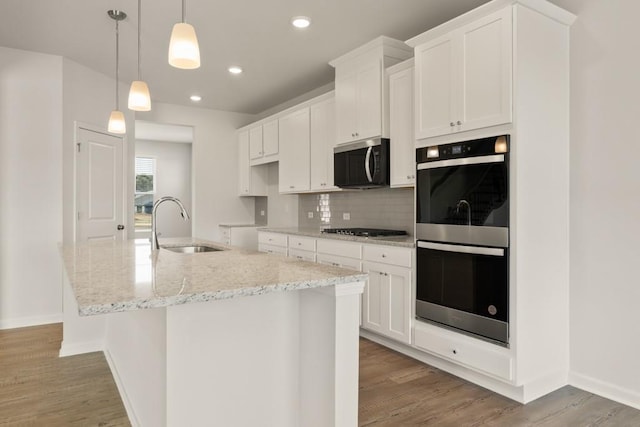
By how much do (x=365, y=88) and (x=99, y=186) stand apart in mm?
3323

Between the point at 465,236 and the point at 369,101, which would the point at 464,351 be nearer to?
the point at 465,236

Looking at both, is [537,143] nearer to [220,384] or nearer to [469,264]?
[469,264]

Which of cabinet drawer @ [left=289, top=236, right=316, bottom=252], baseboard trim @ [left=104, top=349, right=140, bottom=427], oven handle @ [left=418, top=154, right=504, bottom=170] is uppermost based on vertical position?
oven handle @ [left=418, top=154, right=504, bottom=170]

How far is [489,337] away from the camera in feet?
8.17

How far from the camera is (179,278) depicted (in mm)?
1570

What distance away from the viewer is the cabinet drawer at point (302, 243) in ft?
13.5

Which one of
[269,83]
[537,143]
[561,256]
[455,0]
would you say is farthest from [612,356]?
[269,83]

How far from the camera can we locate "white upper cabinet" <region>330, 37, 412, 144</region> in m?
3.56

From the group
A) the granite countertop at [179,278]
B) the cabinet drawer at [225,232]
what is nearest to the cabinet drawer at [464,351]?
the granite countertop at [179,278]

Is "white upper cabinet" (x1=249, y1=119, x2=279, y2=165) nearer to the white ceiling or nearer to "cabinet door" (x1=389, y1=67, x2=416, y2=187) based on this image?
the white ceiling

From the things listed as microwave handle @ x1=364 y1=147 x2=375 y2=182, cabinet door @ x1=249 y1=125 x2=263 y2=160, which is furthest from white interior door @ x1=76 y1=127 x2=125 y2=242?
microwave handle @ x1=364 y1=147 x2=375 y2=182

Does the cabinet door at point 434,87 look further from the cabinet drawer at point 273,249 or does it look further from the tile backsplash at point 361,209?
the cabinet drawer at point 273,249

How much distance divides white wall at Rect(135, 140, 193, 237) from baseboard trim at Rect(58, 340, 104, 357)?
617 cm

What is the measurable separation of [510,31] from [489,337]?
6.07 feet
